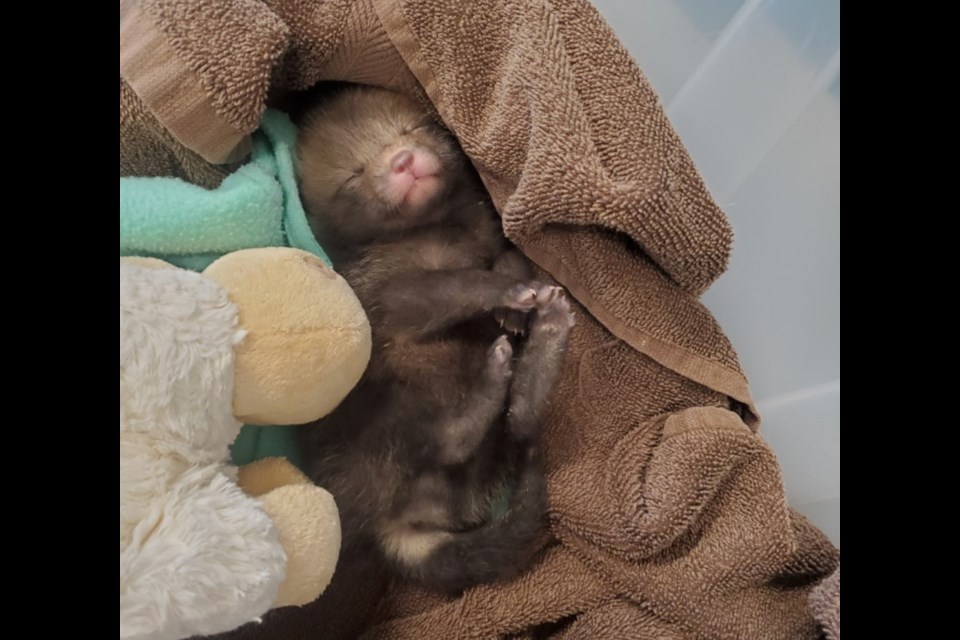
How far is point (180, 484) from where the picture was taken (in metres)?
0.69

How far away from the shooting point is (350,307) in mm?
859

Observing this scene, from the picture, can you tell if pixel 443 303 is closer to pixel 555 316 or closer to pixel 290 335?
pixel 555 316

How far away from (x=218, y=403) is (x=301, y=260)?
20cm

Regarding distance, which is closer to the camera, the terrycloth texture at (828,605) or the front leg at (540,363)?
the terrycloth texture at (828,605)

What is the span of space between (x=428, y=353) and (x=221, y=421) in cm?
42

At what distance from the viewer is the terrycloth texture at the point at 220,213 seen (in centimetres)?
98

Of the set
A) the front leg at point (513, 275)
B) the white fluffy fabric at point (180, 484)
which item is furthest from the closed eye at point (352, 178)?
the white fluffy fabric at point (180, 484)

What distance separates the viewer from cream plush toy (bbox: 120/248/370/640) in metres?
0.65

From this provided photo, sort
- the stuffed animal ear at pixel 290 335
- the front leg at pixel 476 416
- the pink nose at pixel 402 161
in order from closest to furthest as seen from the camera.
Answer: the stuffed animal ear at pixel 290 335 → the front leg at pixel 476 416 → the pink nose at pixel 402 161

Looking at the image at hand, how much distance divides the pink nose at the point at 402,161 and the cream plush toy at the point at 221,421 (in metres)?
0.35

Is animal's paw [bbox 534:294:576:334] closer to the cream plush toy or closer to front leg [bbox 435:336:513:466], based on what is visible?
front leg [bbox 435:336:513:466]

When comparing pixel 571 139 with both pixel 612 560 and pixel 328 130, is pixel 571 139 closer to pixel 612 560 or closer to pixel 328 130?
pixel 328 130

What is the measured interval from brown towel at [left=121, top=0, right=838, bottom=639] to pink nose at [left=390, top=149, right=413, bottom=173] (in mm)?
92

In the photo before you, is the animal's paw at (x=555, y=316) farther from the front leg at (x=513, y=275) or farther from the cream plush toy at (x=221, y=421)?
the cream plush toy at (x=221, y=421)
